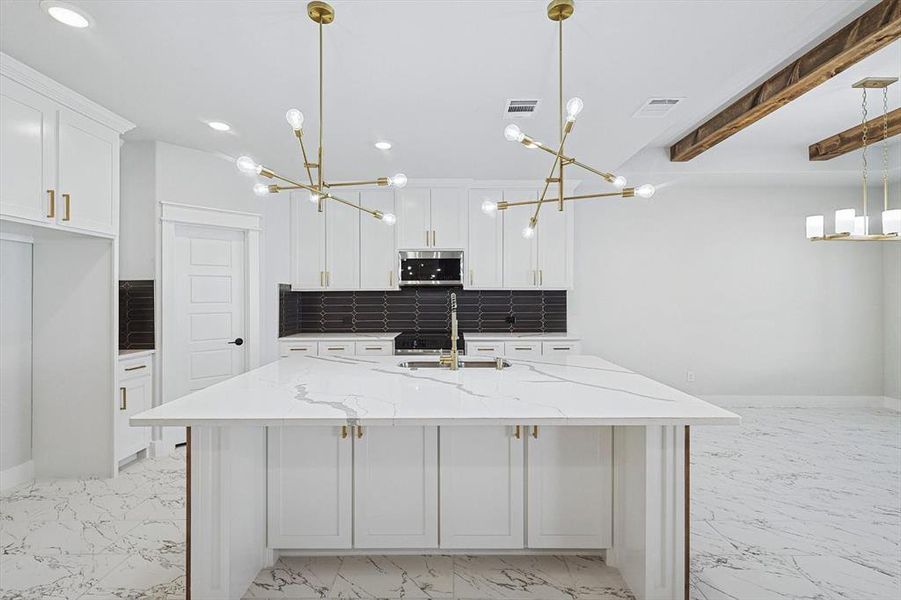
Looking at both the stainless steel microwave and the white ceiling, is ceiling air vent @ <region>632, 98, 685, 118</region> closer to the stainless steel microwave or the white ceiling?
the white ceiling

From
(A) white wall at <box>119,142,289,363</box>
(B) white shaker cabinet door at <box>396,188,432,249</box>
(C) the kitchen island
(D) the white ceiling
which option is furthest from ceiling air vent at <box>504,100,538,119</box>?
(A) white wall at <box>119,142,289,363</box>

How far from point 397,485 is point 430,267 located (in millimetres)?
3024

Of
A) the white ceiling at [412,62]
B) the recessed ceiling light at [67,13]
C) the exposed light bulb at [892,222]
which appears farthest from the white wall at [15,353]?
the exposed light bulb at [892,222]

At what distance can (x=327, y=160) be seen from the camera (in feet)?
13.7

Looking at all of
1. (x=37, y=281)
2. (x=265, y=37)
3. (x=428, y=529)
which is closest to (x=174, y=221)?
(x=37, y=281)

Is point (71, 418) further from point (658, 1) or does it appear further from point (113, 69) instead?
point (658, 1)

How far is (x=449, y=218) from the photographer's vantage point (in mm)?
4961

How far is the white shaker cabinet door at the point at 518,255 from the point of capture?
16.3ft

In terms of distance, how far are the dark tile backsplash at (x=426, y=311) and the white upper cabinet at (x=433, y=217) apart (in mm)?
611

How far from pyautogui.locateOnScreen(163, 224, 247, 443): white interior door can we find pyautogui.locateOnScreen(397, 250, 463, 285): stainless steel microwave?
1.57 meters

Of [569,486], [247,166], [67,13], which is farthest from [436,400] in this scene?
[67,13]

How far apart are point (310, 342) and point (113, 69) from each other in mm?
2735

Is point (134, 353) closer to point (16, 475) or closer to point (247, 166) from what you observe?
point (16, 475)

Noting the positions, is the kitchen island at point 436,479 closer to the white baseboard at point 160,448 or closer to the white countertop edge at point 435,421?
the white countertop edge at point 435,421
